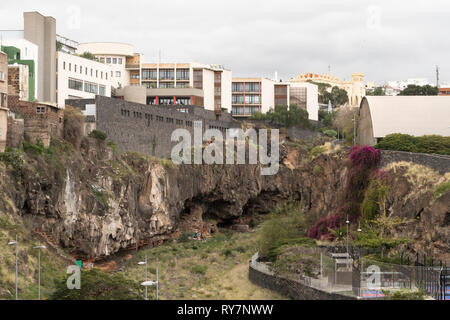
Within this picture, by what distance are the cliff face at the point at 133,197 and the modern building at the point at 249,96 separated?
2998 centimetres

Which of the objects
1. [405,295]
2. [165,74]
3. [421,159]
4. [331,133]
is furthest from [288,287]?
[165,74]

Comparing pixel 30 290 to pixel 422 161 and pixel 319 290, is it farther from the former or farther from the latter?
pixel 422 161

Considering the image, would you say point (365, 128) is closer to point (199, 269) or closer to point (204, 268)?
point (204, 268)

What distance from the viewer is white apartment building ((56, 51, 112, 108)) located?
107 metres

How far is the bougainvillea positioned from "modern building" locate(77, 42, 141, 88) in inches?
2613

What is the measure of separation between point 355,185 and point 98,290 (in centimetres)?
3042

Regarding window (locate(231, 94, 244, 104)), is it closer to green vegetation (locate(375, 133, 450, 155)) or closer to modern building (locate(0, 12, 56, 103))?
modern building (locate(0, 12, 56, 103))

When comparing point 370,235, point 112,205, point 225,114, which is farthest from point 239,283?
point 225,114

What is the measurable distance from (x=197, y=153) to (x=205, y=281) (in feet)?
115

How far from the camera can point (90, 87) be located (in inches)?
4555

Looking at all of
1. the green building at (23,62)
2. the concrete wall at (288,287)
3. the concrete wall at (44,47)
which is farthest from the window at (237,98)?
Answer: the concrete wall at (288,287)

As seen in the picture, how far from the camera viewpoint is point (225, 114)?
128125 millimetres

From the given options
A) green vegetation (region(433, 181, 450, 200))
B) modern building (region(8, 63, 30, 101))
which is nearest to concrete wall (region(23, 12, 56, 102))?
modern building (region(8, 63, 30, 101))

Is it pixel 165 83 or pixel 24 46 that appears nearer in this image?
pixel 24 46
